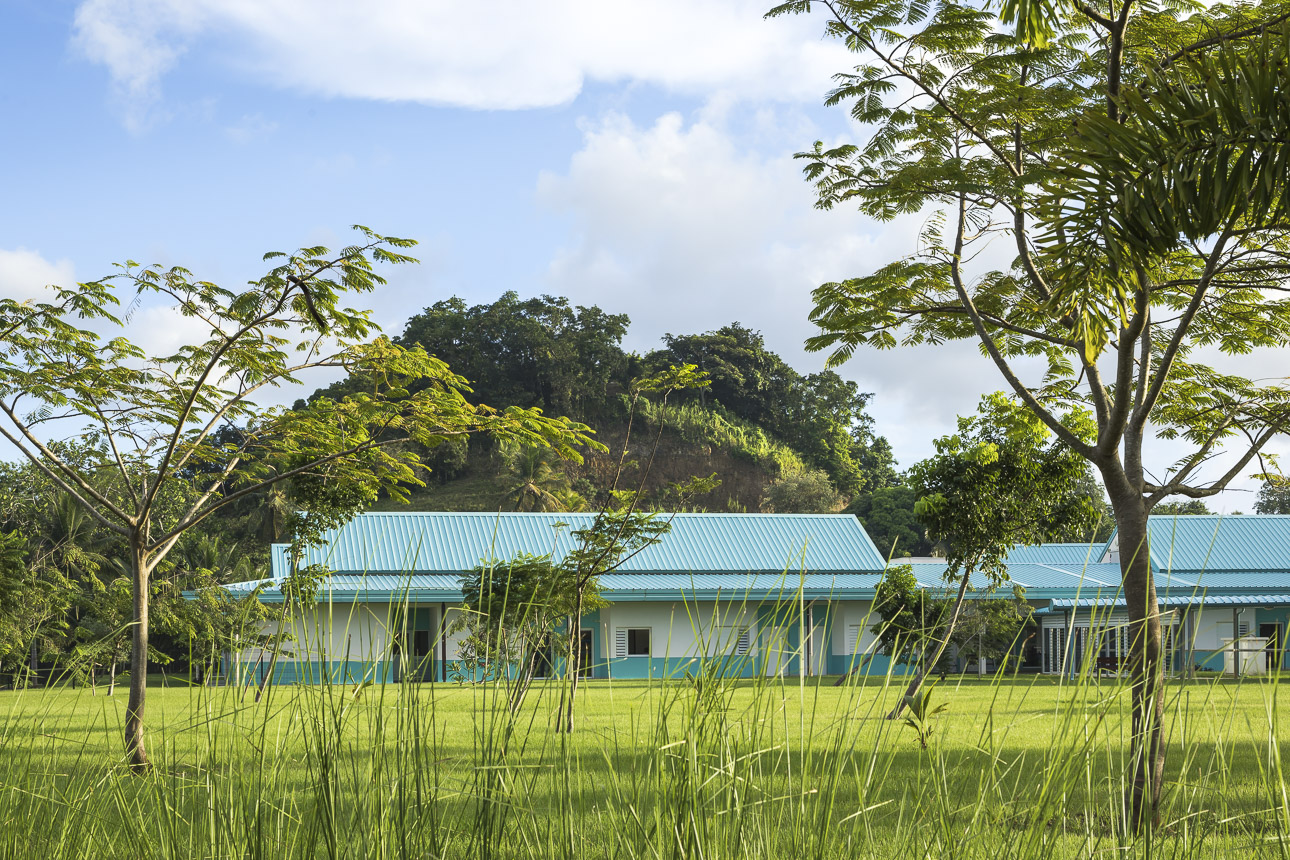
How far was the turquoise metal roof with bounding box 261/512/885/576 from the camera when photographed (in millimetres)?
26859

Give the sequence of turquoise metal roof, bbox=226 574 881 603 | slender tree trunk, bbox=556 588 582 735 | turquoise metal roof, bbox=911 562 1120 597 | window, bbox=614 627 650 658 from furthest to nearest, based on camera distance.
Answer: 1. turquoise metal roof, bbox=911 562 1120 597
2. window, bbox=614 627 650 658
3. turquoise metal roof, bbox=226 574 881 603
4. slender tree trunk, bbox=556 588 582 735

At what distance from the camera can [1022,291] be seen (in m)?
7.69

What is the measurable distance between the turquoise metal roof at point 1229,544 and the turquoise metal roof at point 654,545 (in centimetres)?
785

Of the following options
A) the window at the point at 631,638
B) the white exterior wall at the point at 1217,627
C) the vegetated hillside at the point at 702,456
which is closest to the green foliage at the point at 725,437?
the vegetated hillside at the point at 702,456

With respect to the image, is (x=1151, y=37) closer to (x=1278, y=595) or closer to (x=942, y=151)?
(x=942, y=151)

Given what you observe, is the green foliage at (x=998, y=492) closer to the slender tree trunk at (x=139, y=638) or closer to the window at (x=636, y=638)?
the slender tree trunk at (x=139, y=638)

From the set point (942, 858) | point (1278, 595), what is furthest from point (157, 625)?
point (1278, 595)

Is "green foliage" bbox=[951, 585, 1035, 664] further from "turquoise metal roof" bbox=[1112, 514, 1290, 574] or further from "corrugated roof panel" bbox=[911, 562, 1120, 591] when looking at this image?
"turquoise metal roof" bbox=[1112, 514, 1290, 574]

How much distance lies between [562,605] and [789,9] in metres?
8.65

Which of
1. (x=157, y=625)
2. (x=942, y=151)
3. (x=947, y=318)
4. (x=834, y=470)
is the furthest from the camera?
(x=834, y=470)

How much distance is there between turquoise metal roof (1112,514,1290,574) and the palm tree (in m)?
19.9

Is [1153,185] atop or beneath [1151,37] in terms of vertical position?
beneath

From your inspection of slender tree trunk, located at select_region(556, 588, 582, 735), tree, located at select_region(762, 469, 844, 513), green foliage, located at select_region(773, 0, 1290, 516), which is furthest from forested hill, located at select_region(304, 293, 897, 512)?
green foliage, located at select_region(773, 0, 1290, 516)

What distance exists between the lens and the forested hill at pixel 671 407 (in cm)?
4762
